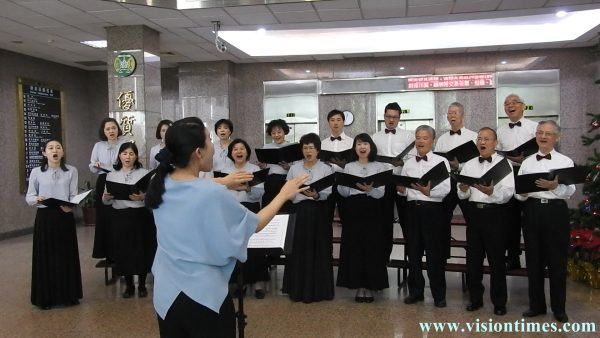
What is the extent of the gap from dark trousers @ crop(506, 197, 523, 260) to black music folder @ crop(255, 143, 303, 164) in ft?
6.65

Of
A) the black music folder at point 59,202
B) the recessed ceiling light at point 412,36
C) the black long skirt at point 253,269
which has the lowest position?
the black long skirt at point 253,269

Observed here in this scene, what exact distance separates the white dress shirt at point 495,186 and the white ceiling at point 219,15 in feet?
8.25

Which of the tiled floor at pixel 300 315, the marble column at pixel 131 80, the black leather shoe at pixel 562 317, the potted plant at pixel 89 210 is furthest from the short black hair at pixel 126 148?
the potted plant at pixel 89 210

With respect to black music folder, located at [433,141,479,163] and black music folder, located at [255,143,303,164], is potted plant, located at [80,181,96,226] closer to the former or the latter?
black music folder, located at [255,143,303,164]

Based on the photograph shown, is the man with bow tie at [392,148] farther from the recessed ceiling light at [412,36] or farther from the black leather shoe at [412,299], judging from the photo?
the recessed ceiling light at [412,36]

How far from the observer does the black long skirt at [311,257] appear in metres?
4.86

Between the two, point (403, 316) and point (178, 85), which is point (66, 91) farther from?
point (403, 316)

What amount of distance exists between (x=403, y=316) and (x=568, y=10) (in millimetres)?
4601

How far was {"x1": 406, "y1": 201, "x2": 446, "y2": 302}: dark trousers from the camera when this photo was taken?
456 centimetres

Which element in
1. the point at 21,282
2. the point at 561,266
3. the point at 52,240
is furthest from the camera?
the point at 21,282

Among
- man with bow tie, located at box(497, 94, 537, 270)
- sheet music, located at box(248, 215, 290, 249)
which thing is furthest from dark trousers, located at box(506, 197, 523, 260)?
sheet music, located at box(248, 215, 290, 249)

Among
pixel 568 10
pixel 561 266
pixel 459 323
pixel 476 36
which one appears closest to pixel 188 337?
pixel 459 323

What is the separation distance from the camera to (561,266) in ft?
13.5

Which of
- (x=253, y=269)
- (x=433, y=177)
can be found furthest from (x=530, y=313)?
(x=253, y=269)
